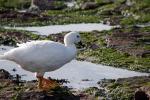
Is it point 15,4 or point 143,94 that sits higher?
point 15,4

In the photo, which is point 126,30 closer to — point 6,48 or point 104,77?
point 6,48

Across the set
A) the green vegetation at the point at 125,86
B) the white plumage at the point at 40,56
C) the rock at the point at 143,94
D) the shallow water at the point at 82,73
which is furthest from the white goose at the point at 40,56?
the shallow water at the point at 82,73

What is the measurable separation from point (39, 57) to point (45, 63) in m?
0.27

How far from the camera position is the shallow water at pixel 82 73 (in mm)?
23041

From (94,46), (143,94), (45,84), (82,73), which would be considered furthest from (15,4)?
(45,84)

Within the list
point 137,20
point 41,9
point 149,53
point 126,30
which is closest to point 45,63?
point 149,53

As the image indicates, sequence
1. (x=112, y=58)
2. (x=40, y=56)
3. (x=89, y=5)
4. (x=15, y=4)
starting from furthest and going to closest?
(x=15, y=4) → (x=89, y=5) → (x=112, y=58) → (x=40, y=56)

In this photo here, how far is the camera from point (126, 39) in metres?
Answer: 33.6

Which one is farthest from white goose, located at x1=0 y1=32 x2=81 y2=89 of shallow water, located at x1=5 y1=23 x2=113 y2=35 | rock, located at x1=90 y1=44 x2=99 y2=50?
shallow water, located at x1=5 y1=23 x2=113 y2=35

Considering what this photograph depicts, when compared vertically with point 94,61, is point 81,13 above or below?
above

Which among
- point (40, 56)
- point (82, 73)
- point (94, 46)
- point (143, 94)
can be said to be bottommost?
point (143, 94)

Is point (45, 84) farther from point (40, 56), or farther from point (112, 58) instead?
point (112, 58)

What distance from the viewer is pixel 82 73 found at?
25.3 m

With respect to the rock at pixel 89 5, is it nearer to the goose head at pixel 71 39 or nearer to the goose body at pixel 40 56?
the goose head at pixel 71 39
